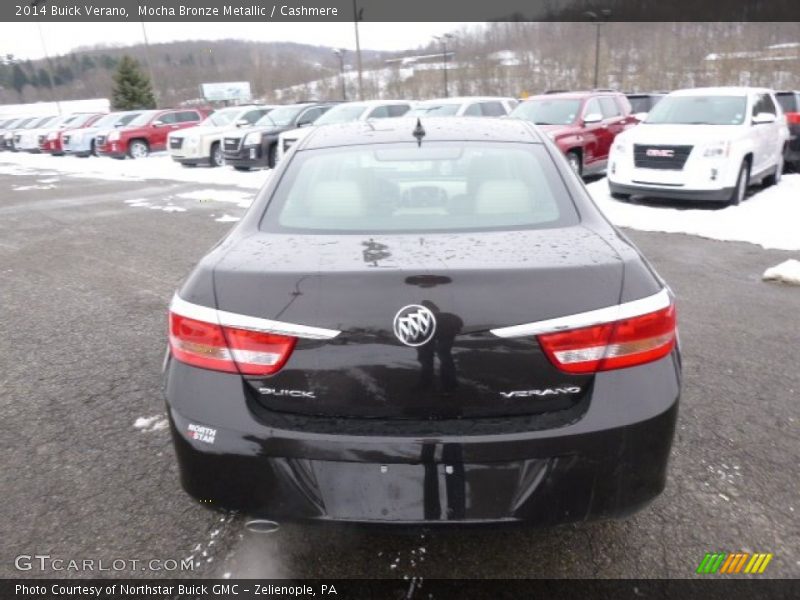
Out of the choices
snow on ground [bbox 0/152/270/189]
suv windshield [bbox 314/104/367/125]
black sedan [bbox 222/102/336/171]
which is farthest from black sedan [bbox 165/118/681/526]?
black sedan [bbox 222/102/336/171]

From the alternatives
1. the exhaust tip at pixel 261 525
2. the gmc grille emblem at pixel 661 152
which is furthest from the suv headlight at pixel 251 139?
the exhaust tip at pixel 261 525

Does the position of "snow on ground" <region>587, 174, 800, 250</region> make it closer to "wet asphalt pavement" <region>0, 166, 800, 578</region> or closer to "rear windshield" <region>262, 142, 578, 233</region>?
"wet asphalt pavement" <region>0, 166, 800, 578</region>

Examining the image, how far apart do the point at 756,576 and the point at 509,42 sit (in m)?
91.5

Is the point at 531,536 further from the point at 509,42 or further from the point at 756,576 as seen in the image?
the point at 509,42

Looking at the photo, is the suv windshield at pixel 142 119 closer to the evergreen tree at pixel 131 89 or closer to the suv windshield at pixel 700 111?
the suv windshield at pixel 700 111

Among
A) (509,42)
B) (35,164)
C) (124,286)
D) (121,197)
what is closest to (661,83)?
(509,42)

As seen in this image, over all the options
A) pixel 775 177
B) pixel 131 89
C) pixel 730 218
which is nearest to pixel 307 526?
pixel 730 218

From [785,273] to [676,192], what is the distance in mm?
3722

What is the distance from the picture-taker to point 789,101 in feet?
41.5

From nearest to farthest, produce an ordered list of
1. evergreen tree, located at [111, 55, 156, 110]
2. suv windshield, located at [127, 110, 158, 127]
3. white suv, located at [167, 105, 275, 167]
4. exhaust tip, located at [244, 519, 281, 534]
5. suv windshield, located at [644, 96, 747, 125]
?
1. exhaust tip, located at [244, 519, 281, 534]
2. suv windshield, located at [644, 96, 747, 125]
3. white suv, located at [167, 105, 275, 167]
4. suv windshield, located at [127, 110, 158, 127]
5. evergreen tree, located at [111, 55, 156, 110]

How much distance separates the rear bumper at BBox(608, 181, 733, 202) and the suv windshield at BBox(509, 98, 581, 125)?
263 centimetres

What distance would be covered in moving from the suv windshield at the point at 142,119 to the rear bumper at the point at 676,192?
759 inches

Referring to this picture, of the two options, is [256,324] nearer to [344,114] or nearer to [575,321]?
[575,321]

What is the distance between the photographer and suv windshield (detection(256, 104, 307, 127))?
17516 millimetres
